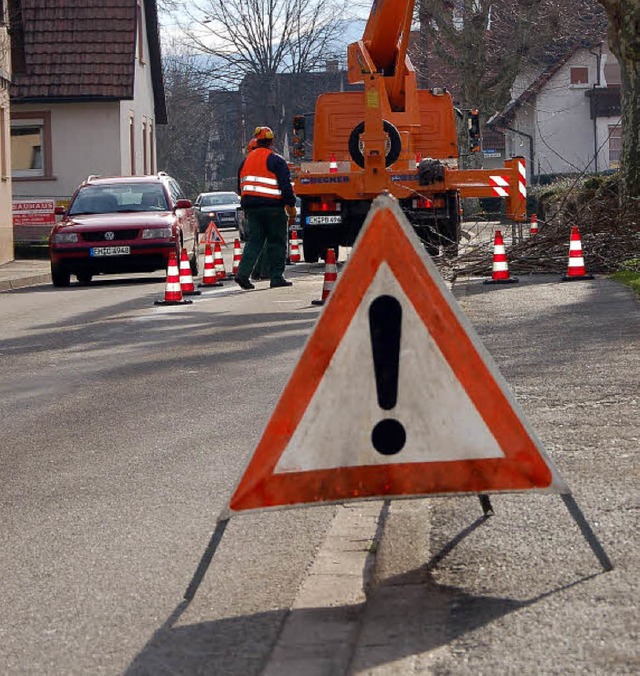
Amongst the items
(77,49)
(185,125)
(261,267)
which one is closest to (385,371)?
(261,267)

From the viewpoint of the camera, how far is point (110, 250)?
22.6 m

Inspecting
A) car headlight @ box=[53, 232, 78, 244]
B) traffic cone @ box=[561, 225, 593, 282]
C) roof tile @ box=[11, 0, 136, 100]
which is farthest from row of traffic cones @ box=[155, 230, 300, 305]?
roof tile @ box=[11, 0, 136, 100]

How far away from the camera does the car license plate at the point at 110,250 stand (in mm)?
22547

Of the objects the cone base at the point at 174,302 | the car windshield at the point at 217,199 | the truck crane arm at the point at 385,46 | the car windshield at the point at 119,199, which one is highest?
the truck crane arm at the point at 385,46

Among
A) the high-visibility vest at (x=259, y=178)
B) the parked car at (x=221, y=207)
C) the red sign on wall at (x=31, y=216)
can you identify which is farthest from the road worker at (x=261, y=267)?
the parked car at (x=221, y=207)

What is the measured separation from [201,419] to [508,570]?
4.16 m

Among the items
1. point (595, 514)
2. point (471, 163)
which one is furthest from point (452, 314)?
point (471, 163)

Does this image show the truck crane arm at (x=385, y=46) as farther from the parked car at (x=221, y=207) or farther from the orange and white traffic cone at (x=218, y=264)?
the parked car at (x=221, y=207)

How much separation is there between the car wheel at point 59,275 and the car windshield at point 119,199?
1172 millimetres

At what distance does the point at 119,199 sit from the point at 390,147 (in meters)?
4.93

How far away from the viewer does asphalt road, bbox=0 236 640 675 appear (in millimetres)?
4195

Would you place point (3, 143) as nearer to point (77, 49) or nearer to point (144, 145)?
point (77, 49)

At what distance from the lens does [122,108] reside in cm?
4484

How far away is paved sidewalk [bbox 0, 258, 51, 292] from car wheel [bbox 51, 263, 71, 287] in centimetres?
110
